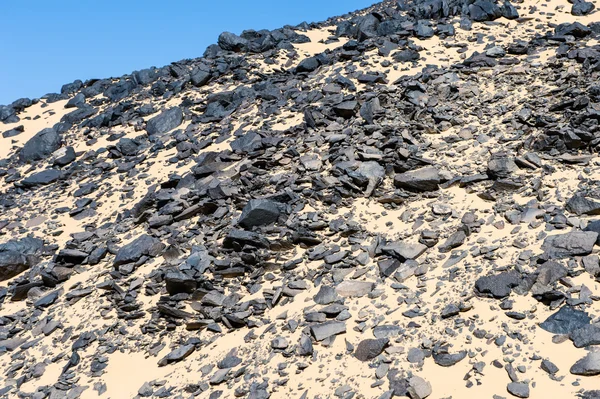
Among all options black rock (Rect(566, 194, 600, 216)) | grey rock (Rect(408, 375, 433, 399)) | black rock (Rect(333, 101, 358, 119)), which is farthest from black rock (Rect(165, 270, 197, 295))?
black rock (Rect(566, 194, 600, 216))

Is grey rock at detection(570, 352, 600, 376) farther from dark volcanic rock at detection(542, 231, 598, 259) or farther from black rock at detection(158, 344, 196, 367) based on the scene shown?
black rock at detection(158, 344, 196, 367)

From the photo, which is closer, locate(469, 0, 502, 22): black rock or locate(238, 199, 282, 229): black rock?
locate(238, 199, 282, 229): black rock

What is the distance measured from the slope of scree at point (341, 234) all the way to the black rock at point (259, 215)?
3cm

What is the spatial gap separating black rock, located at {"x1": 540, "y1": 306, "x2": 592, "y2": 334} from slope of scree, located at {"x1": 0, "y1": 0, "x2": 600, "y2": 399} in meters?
0.02

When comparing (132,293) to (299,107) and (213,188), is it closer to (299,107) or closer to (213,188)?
(213,188)

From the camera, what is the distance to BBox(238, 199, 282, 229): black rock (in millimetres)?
9047

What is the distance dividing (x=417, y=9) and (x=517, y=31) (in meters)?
4.20

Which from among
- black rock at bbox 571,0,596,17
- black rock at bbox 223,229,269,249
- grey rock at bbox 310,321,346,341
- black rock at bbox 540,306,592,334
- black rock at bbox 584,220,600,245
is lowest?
black rock at bbox 540,306,592,334

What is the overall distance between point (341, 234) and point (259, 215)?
1589 millimetres

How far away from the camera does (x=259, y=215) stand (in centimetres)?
906

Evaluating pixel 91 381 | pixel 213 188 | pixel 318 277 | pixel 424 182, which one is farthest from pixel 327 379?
pixel 213 188

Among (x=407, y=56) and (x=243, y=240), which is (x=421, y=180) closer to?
(x=243, y=240)

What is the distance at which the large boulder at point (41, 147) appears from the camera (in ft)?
53.1

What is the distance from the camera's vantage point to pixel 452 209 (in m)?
8.30
